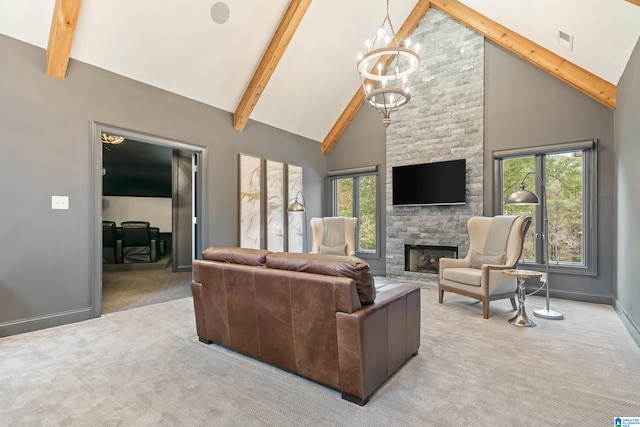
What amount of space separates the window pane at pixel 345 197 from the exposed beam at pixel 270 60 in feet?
8.54

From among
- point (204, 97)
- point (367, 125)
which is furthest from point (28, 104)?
point (367, 125)

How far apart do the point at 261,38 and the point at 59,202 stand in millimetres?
3275

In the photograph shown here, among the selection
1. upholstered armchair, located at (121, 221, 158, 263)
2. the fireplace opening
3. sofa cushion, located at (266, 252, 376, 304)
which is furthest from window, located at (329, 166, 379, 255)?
sofa cushion, located at (266, 252, 376, 304)

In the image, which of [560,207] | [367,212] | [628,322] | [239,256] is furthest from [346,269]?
[367,212]

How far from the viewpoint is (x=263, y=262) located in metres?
2.41

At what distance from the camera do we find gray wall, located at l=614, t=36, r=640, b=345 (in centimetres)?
306

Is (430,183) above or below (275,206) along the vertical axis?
above

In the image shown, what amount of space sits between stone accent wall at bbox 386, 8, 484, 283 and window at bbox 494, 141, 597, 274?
66cm

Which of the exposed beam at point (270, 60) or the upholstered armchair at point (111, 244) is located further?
the upholstered armchair at point (111, 244)

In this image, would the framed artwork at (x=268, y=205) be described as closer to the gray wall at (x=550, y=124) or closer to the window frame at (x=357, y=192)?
the window frame at (x=357, y=192)

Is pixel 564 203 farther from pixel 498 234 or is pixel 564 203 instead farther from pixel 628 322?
pixel 628 322

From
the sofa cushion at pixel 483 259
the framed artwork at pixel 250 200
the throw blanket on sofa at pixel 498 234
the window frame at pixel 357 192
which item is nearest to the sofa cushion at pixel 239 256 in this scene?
the framed artwork at pixel 250 200

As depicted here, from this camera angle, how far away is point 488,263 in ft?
13.4

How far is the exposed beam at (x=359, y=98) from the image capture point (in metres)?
5.67
